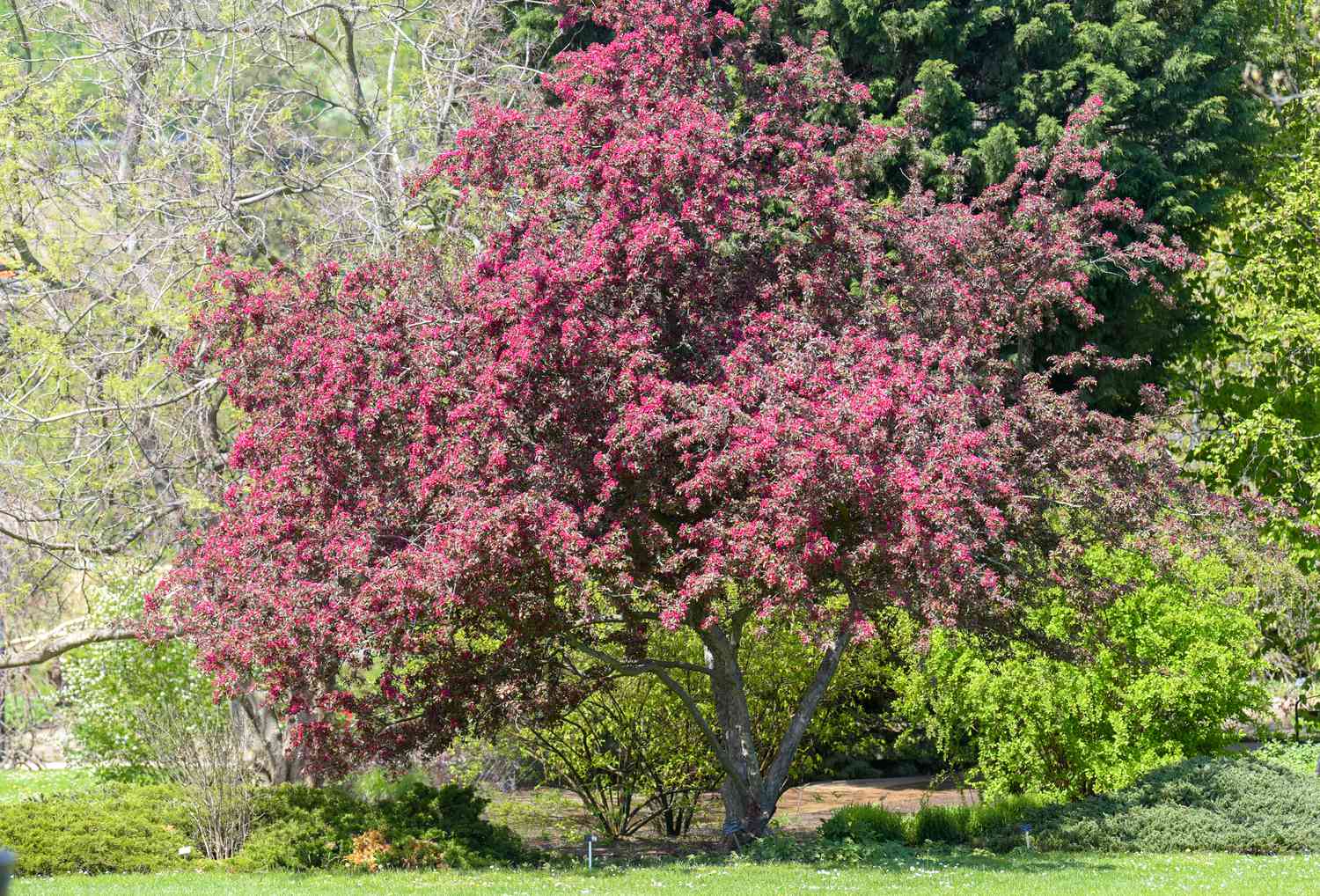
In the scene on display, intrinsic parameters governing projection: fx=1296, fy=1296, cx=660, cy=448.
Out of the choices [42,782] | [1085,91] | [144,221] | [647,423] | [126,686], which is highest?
[1085,91]

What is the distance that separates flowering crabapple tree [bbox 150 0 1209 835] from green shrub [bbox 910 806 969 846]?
1.74 meters

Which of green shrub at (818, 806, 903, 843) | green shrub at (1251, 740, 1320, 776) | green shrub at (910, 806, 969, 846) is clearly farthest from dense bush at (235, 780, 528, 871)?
green shrub at (1251, 740, 1320, 776)

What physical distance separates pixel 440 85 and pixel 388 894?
38.7ft

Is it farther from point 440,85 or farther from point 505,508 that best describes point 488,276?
point 440,85

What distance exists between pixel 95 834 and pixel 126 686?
662cm

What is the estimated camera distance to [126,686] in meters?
17.8

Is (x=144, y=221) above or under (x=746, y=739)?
above

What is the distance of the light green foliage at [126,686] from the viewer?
1744 centimetres

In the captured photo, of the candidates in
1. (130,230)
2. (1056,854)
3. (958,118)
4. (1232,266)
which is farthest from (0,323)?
(1232,266)

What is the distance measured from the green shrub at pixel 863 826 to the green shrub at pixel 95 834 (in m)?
6.31

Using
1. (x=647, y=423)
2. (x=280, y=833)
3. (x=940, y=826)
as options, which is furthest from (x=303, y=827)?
(x=940, y=826)

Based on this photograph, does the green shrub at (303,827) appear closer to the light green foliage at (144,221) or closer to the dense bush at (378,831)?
the dense bush at (378,831)

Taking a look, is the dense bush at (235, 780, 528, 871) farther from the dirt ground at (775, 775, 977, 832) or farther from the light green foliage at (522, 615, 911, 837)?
the dirt ground at (775, 775, 977, 832)

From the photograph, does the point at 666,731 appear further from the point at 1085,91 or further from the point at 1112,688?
the point at 1085,91
